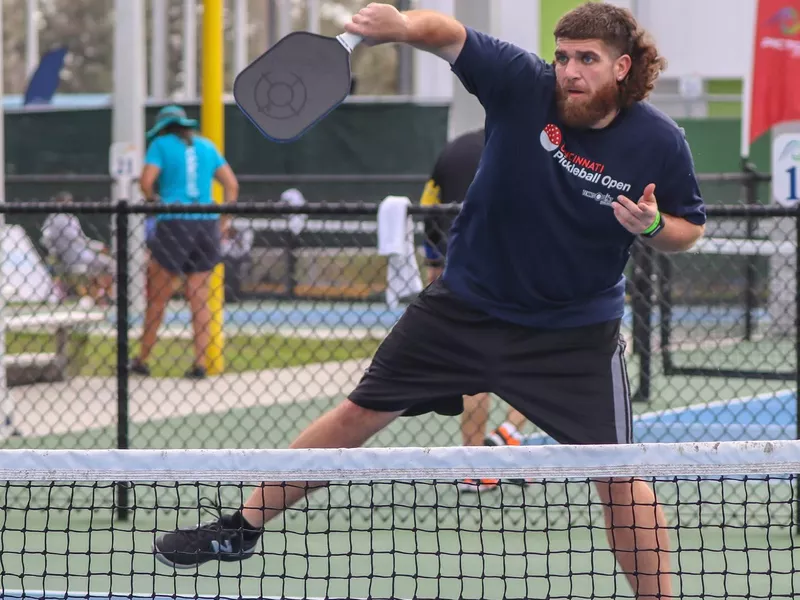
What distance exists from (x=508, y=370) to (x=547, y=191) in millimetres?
508

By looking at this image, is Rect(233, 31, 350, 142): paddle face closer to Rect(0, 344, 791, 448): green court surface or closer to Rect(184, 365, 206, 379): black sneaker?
Rect(0, 344, 791, 448): green court surface

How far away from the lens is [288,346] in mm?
10820

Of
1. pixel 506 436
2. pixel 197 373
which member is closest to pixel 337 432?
pixel 506 436

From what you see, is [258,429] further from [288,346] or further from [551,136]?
[551,136]

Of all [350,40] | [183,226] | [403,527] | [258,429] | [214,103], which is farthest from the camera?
[214,103]

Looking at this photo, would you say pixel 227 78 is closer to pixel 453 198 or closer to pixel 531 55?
pixel 453 198

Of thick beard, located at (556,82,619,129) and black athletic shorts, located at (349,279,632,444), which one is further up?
thick beard, located at (556,82,619,129)

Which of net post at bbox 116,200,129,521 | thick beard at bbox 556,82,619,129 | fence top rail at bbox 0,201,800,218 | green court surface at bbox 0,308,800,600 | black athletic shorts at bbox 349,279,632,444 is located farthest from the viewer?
net post at bbox 116,200,129,521

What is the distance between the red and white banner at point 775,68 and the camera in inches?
388

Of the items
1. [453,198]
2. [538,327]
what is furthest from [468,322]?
[453,198]

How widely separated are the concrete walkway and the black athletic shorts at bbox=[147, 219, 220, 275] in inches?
28.9

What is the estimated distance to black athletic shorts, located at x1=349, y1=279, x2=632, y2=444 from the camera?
3.73 metres

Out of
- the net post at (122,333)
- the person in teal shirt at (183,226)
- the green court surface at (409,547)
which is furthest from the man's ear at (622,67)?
the person in teal shirt at (183,226)

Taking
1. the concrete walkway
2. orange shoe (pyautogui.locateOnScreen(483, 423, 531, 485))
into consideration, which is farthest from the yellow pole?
orange shoe (pyautogui.locateOnScreen(483, 423, 531, 485))
